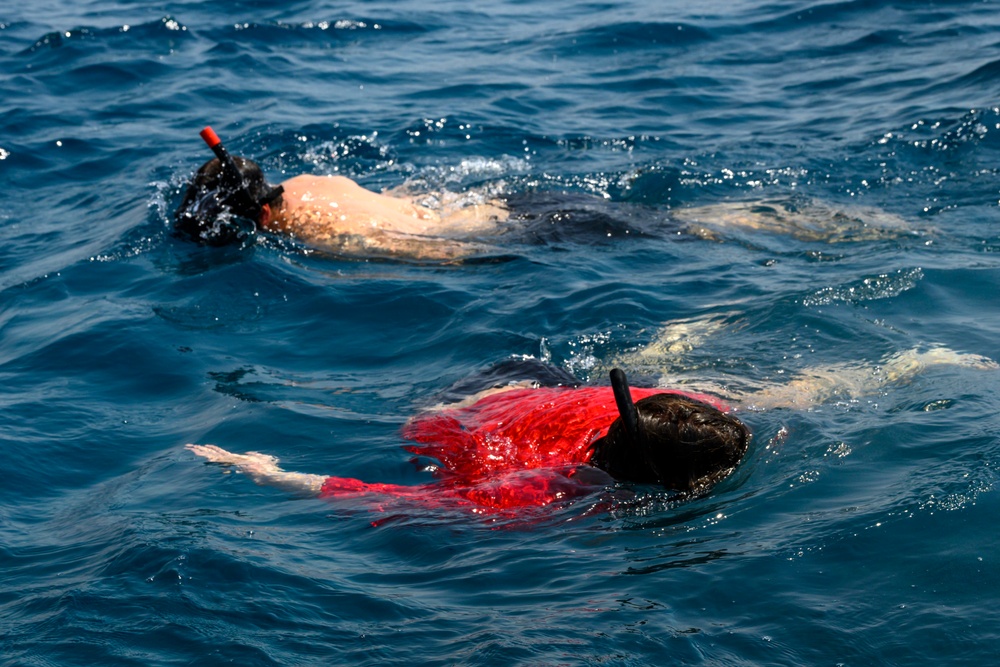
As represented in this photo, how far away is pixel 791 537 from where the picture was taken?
13.6ft

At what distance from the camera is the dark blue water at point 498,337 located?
12.7ft

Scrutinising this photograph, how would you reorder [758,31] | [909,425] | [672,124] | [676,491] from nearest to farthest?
[676,491], [909,425], [672,124], [758,31]

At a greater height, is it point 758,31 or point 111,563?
point 758,31

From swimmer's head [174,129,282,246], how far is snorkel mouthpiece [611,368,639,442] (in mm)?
4359

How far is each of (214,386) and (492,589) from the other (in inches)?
117

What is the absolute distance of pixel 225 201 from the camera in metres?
7.84

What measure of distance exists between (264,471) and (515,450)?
50.7 inches

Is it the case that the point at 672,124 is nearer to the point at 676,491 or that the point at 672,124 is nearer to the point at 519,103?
the point at 519,103

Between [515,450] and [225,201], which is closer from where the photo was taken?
[515,450]

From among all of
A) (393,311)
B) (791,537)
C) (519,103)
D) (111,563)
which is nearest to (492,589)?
(791,537)

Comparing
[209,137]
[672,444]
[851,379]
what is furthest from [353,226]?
[672,444]

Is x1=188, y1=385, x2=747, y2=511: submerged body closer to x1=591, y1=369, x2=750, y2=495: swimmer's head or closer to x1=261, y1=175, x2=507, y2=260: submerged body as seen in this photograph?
x1=591, y1=369, x2=750, y2=495: swimmer's head

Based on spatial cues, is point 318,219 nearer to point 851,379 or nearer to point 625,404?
point 851,379

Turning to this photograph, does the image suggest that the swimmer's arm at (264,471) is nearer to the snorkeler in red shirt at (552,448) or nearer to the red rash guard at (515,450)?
the snorkeler in red shirt at (552,448)
